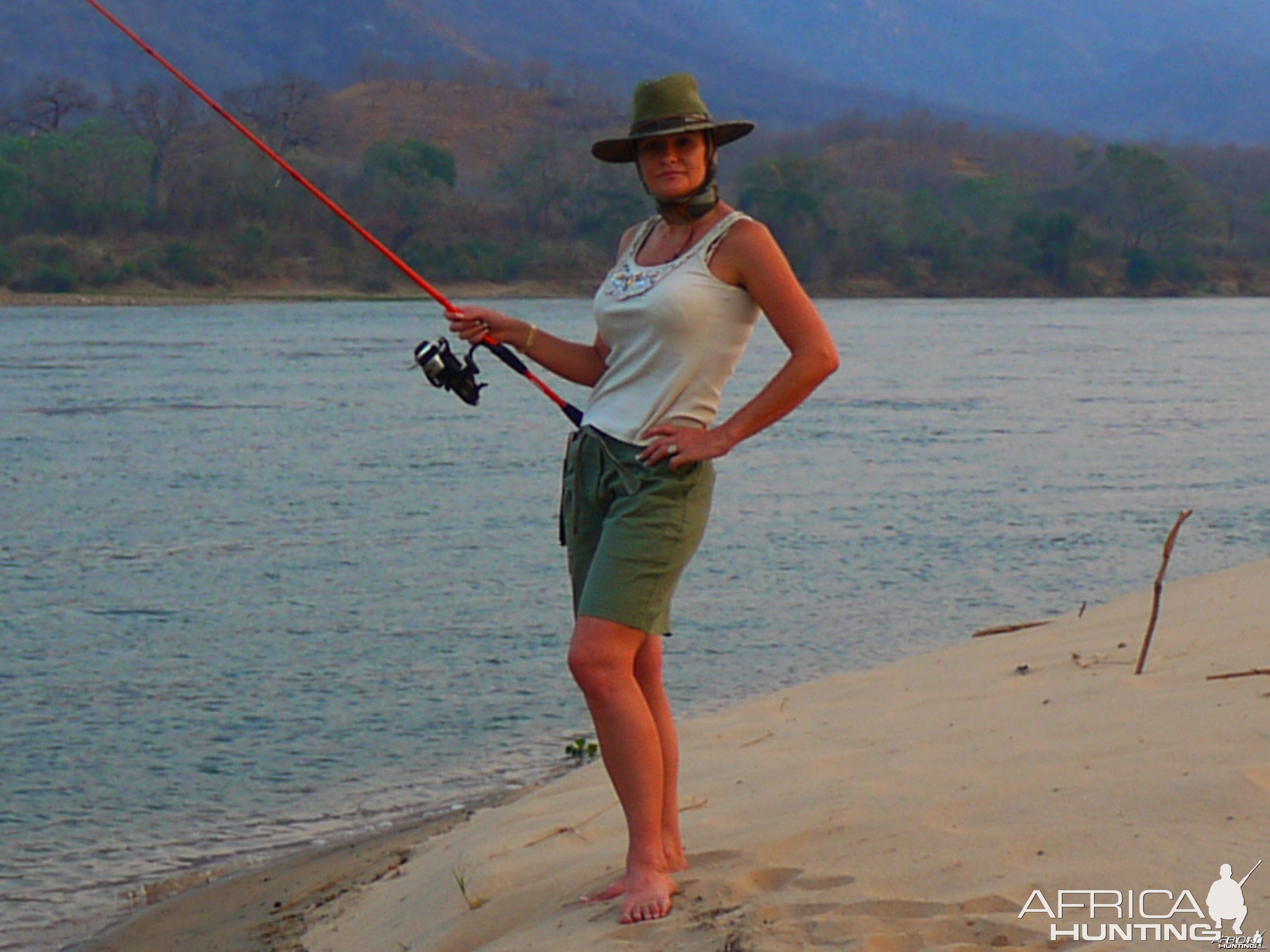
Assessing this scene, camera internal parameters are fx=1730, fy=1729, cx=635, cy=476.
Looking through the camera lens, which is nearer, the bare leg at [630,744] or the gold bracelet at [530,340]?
the bare leg at [630,744]

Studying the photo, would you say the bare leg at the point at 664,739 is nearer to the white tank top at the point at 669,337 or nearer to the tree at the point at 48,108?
the white tank top at the point at 669,337

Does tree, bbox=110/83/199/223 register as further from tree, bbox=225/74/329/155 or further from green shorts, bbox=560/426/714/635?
green shorts, bbox=560/426/714/635

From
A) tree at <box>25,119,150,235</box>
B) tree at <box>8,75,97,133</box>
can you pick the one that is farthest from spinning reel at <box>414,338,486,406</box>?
tree at <box>8,75,97,133</box>

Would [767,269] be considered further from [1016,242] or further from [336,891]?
[1016,242]

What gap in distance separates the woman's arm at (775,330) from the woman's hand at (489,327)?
1.76ft

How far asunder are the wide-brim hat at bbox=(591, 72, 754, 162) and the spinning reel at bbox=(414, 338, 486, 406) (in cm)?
79

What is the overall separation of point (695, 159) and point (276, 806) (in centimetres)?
301

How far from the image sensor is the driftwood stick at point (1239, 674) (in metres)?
4.18

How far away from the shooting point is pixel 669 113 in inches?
123

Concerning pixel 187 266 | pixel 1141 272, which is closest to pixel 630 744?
pixel 187 266

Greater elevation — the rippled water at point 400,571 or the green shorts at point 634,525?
the green shorts at point 634,525

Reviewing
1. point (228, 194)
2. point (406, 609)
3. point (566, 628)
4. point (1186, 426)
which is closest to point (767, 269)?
point (566, 628)

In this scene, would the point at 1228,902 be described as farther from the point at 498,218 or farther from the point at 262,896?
the point at 498,218

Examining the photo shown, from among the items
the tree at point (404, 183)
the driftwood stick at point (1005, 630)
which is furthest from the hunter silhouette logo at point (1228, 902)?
the tree at point (404, 183)
